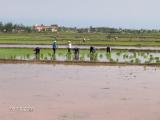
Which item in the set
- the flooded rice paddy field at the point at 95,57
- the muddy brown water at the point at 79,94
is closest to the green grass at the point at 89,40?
the flooded rice paddy field at the point at 95,57

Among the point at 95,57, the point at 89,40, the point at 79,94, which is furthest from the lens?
the point at 89,40

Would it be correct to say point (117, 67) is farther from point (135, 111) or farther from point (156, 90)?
point (135, 111)

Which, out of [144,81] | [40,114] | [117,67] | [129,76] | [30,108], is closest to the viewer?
[40,114]

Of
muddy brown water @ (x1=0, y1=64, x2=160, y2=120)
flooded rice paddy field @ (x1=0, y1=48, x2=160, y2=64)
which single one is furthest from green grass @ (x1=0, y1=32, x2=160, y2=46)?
muddy brown water @ (x1=0, y1=64, x2=160, y2=120)

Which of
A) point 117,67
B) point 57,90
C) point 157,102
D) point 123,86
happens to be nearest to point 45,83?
point 57,90

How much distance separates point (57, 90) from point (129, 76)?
15.9 feet

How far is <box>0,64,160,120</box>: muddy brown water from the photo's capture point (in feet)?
29.4

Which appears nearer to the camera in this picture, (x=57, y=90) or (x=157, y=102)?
(x=157, y=102)

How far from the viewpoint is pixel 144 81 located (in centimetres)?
1498

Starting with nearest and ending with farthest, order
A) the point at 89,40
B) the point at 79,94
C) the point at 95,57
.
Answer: the point at 79,94 → the point at 95,57 → the point at 89,40

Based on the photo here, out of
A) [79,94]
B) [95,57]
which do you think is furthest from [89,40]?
[79,94]

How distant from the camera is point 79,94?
11711 mm

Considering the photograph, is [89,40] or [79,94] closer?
[79,94]

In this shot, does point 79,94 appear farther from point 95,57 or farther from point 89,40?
point 89,40
